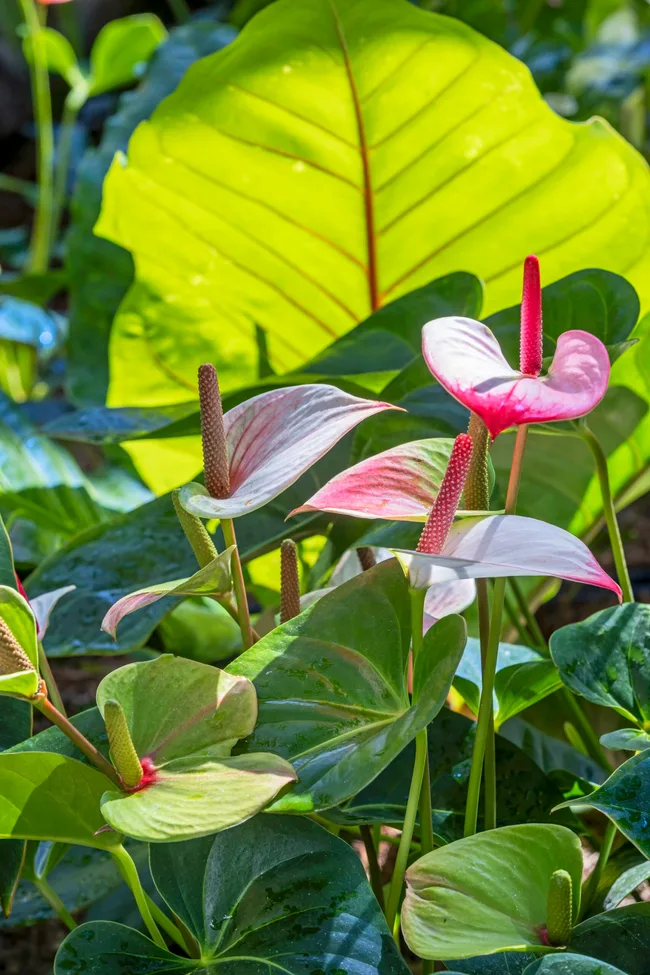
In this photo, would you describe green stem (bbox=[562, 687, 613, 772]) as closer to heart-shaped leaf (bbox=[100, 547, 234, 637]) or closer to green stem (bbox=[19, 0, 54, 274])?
heart-shaped leaf (bbox=[100, 547, 234, 637])

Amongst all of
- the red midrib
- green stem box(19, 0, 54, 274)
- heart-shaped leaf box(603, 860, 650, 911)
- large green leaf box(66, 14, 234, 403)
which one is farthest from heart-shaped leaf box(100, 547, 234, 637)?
green stem box(19, 0, 54, 274)

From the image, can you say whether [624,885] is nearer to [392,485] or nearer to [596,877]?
[596,877]

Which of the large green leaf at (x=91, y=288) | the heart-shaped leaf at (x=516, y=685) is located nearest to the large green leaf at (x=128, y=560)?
the heart-shaped leaf at (x=516, y=685)

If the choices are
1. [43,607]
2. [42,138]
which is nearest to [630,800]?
[43,607]

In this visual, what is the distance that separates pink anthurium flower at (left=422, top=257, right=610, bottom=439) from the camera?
1.01 feet

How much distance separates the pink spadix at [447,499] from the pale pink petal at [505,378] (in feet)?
0.05

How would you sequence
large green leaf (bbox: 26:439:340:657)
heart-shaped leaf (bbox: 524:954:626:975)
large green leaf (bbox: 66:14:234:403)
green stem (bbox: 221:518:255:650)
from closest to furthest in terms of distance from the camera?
heart-shaped leaf (bbox: 524:954:626:975) < green stem (bbox: 221:518:255:650) < large green leaf (bbox: 26:439:340:657) < large green leaf (bbox: 66:14:234:403)

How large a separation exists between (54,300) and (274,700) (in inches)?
80.0

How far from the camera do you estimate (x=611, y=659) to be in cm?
40

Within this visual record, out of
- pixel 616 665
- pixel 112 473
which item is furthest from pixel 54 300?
pixel 616 665

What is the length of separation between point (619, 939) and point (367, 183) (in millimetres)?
506

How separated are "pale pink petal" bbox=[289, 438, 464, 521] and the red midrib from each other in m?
0.36

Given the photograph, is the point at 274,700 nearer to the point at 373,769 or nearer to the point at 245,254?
the point at 373,769

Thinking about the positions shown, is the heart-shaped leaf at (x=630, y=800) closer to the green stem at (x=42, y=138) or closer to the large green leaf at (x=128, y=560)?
the large green leaf at (x=128, y=560)
